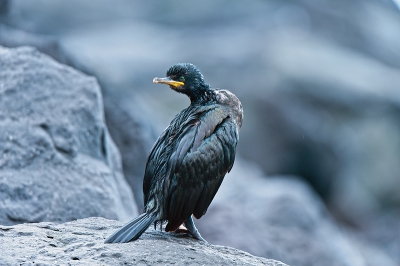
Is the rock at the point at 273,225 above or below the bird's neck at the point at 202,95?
above

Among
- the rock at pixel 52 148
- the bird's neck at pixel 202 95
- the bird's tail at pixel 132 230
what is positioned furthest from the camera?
the rock at pixel 52 148

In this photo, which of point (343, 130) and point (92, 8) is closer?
point (343, 130)

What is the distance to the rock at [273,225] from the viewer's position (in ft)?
29.8

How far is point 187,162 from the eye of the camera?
17.5ft

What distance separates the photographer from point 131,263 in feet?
14.5

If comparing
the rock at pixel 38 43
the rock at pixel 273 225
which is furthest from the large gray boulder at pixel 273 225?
the rock at pixel 38 43

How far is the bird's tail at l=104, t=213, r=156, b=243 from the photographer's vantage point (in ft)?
15.6

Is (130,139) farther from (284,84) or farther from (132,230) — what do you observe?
(284,84)

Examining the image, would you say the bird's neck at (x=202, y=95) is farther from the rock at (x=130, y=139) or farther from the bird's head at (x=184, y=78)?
the rock at (x=130, y=139)

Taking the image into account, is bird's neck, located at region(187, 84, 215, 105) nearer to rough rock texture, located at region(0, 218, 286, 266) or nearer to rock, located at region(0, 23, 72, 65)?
rough rock texture, located at region(0, 218, 286, 266)

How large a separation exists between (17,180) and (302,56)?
59.9ft

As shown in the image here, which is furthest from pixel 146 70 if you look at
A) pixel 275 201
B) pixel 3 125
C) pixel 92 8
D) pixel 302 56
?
pixel 3 125

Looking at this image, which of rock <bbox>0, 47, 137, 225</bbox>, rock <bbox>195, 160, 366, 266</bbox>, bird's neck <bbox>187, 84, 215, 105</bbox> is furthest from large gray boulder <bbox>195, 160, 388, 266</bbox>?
bird's neck <bbox>187, 84, 215, 105</bbox>

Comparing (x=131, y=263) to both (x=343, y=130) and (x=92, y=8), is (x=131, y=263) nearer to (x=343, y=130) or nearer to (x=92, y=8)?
(x=343, y=130)
